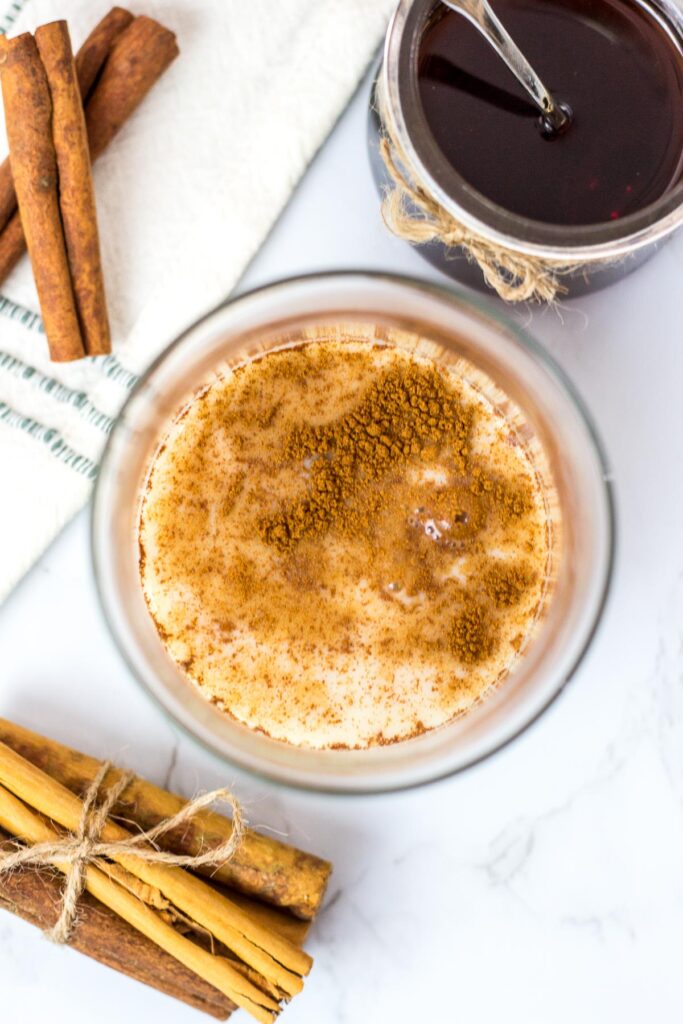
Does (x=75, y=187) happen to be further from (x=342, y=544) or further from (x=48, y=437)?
(x=342, y=544)

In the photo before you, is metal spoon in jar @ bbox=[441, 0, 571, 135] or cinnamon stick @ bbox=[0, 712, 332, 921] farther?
cinnamon stick @ bbox=[0, 712, 332, 921]

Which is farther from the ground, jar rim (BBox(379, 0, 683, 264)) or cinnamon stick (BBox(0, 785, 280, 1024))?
jar rim (BBox(379, 0, 683, 264))

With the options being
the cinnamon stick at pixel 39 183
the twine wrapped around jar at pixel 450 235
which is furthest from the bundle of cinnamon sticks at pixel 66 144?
the twine wrapped around jar at pixel 450 235

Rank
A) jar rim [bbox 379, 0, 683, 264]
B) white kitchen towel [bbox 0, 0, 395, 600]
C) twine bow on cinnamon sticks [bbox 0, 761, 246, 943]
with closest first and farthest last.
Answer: jar rim [bbox 379, 0, 683, 264], twine bow on cinnamon sticks [bbox 0, 761, 246, 943], white kitchen towel [bbox 0, 0, 395, 600]

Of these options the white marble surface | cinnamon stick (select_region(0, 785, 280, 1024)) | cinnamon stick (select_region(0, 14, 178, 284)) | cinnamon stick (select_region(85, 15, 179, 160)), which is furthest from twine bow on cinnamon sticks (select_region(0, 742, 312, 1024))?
cinnamon stick (select_region(85, 15, 179, 160))

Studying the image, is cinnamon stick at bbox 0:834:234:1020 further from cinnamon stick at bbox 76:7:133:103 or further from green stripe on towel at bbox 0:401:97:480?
cinnamon stick at bbox 76:7:133:103

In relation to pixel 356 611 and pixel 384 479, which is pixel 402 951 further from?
pixel 384 479


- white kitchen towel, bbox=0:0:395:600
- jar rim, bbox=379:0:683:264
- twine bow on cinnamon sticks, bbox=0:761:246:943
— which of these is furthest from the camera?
white kitchen towel, bbox=0:0:395:600

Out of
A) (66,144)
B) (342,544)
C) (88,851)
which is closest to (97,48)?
(66,144)
